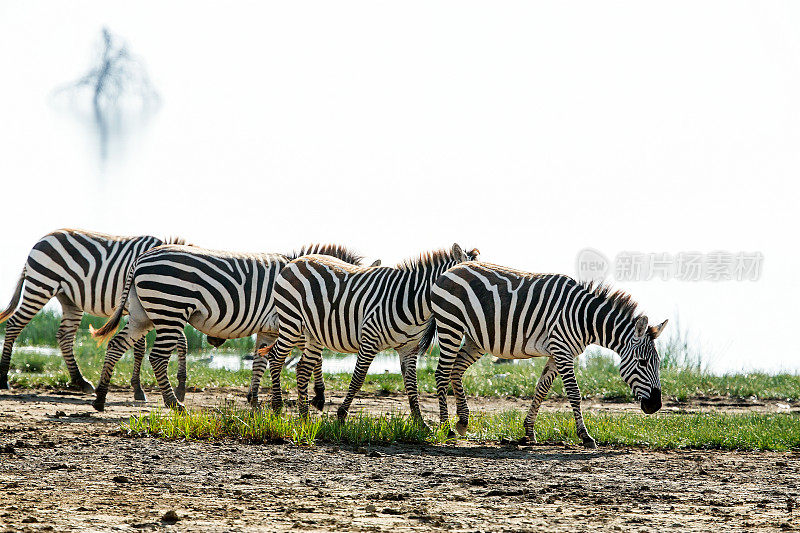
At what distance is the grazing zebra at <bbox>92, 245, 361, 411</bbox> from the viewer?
9.53 meters

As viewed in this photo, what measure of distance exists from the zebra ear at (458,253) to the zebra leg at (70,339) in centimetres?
564

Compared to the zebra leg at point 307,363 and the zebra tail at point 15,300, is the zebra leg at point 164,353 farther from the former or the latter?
the zebra tail at point 15,300

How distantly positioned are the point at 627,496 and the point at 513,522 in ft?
4.28

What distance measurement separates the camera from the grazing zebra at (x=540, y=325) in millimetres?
8523

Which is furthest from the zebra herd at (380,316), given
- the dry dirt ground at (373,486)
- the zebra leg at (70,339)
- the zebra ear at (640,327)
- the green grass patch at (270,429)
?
the dry dirt ground at (373,486)

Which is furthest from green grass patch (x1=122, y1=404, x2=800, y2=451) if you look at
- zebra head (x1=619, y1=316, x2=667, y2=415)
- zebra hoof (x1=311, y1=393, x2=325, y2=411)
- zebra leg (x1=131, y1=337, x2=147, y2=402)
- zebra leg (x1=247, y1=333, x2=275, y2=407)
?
zebra leg (x1=131, y1=337, x2=147, y2=402)

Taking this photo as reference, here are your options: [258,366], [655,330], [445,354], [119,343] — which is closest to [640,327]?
[655,330]

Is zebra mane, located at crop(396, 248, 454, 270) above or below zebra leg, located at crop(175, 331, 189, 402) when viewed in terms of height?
above

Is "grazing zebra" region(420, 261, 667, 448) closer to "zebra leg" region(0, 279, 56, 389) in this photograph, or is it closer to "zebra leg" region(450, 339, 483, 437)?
"zebra leg" region(450, 339, 483, 437)

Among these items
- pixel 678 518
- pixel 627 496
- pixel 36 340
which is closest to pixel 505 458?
pixel 627 496

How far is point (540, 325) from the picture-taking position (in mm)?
8664

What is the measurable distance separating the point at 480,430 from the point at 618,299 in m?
2.08

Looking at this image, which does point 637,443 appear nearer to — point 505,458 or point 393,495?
point 505,458

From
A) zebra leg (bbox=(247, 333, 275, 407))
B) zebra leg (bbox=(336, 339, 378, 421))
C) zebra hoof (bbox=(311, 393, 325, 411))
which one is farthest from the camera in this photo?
zebra leg (bbox=(247, 333, 275, 407))
